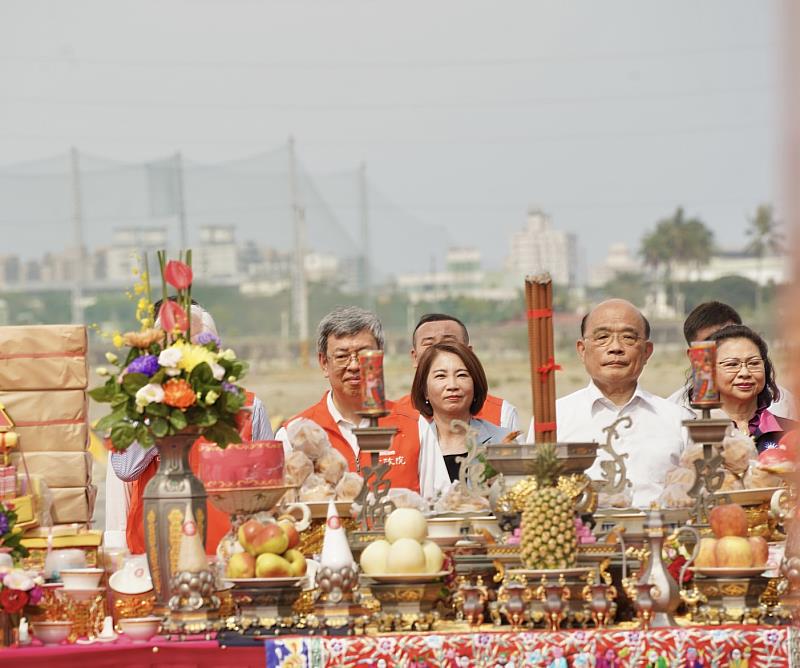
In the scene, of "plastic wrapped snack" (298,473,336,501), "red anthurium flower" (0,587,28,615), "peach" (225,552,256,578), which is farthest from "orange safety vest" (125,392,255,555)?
"red anthurium flower" (0,587,28,615)

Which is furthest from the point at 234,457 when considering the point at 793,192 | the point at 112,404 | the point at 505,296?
the point at 505,296

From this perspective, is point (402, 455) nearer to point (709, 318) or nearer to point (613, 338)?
point (613, 338)

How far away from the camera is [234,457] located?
14.8 feet

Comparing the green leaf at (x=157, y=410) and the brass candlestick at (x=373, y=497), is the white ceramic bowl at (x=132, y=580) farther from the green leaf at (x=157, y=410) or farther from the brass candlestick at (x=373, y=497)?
the brass candlestick at (x=373, y=497)

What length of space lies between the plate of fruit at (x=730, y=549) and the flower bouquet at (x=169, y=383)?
51.9 inches

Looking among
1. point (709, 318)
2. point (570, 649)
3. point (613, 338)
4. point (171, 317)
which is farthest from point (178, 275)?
point (709, 318)

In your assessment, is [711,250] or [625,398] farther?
[711,250]

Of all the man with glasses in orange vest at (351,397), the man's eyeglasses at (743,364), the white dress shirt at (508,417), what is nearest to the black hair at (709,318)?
the man's eyeglasses at (743,364)

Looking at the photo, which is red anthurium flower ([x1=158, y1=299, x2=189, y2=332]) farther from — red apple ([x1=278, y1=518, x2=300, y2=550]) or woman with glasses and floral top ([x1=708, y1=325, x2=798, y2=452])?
woman with glasses and floral top ([x1=708, y1=325, x2=798, y2=452])

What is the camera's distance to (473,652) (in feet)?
13.3

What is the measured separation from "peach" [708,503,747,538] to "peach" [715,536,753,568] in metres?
0.04

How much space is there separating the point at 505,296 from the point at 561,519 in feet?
226

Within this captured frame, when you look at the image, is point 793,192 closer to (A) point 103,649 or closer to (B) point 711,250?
(A) point 103,649

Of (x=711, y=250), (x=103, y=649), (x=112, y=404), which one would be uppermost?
(x=711, y=250)
